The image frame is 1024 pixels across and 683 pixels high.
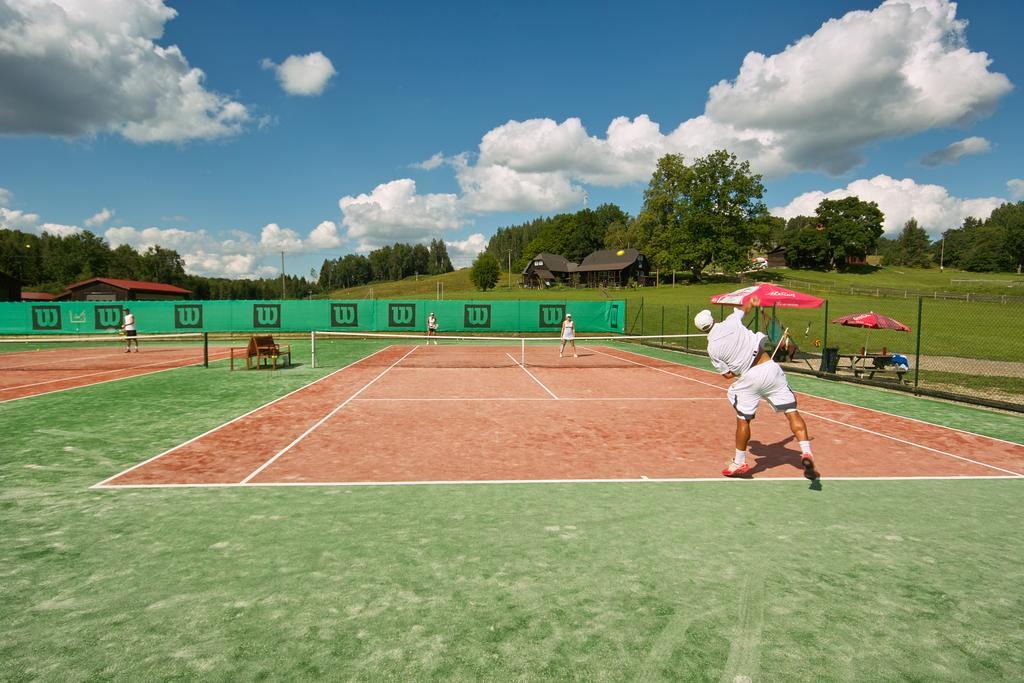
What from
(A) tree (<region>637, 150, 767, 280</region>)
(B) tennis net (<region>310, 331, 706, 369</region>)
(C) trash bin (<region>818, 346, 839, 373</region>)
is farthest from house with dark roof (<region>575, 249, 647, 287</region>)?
(C) trash bin (<region>818, 346, 839, 373</region>)

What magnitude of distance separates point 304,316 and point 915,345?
35321mm

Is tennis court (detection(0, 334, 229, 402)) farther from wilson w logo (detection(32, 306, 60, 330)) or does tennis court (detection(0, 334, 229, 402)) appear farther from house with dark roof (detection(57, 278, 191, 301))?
house with dark roof (detection(57, 278, 191, 301))

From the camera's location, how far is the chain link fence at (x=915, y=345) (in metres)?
14.6

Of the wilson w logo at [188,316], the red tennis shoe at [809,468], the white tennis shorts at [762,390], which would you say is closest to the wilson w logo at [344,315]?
the wilson w logo at [188,316]

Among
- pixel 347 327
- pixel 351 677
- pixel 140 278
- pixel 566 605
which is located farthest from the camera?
pixel 140 278

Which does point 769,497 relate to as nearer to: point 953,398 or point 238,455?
point 238,455

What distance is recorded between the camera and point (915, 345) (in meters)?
26.5

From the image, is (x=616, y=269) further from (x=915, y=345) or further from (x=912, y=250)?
(x=912, y=250)

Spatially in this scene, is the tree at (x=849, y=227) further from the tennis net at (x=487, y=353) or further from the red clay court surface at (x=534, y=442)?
the red clay court surface at (x=534, y=442)

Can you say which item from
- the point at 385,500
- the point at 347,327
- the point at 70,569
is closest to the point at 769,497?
the point at 385,500

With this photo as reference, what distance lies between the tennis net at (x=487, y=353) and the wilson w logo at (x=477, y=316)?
332 cm

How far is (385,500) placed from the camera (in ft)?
18.7

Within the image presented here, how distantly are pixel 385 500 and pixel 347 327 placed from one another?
29.6m

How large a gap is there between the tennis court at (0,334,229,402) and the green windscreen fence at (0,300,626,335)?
545cm
